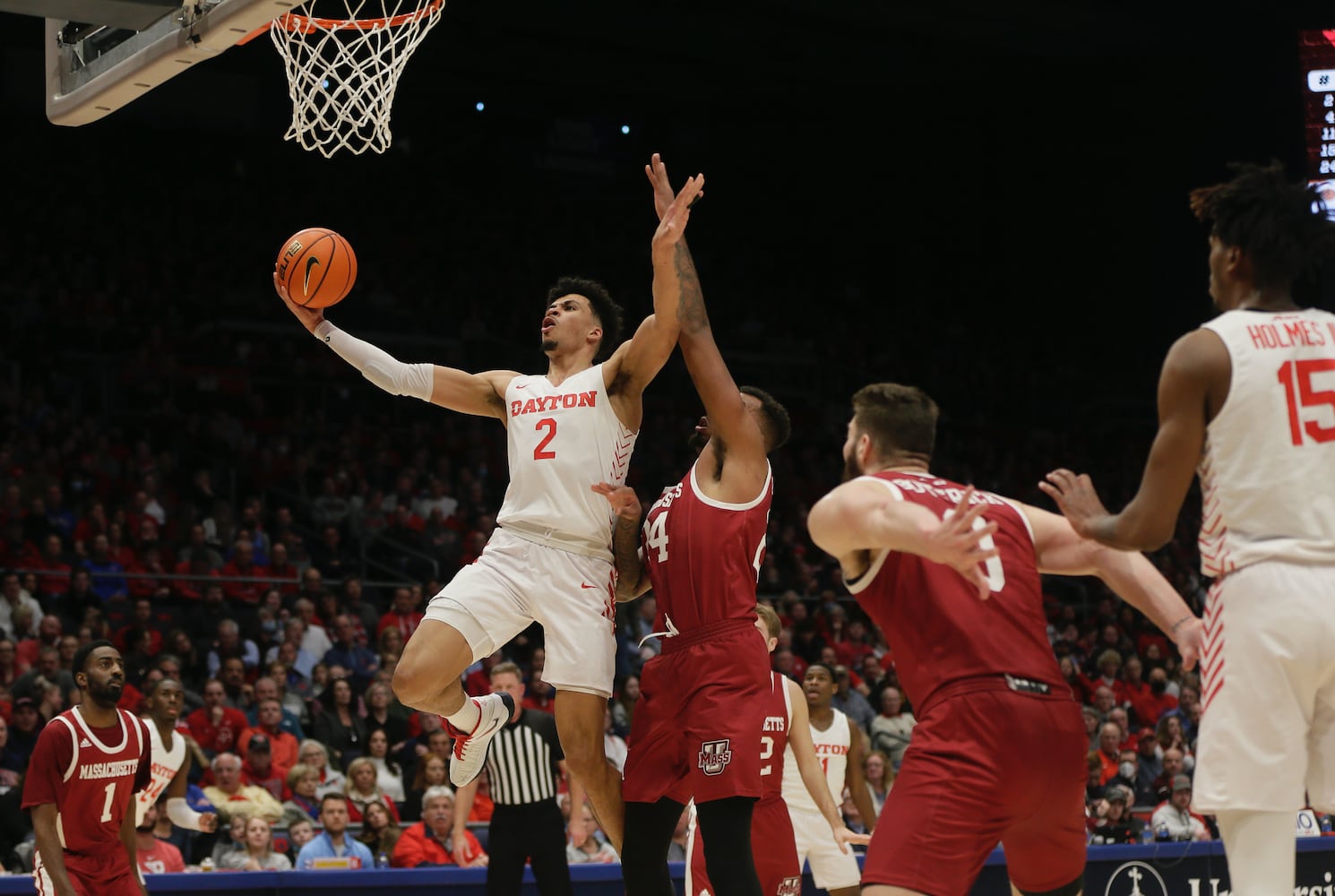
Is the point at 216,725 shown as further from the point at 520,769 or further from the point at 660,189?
the point at 660,189

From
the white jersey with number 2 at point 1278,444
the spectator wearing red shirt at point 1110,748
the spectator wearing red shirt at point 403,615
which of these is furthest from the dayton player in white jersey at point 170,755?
the spectator wearing red shirt at point 1110,748

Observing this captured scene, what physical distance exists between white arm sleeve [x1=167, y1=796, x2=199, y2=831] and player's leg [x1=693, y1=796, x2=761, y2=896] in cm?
440

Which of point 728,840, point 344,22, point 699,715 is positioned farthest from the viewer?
point 344,22

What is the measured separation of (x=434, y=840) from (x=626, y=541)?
4.89 meters

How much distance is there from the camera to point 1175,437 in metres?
3.70

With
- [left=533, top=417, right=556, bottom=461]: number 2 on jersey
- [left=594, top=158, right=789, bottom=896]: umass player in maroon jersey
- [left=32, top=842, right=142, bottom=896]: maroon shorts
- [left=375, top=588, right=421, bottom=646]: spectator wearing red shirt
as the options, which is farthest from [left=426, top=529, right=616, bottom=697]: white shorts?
[left=375, top=588, right=421, bottom=646]: spectator wearing red shirt

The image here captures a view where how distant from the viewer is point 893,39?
70.6ft

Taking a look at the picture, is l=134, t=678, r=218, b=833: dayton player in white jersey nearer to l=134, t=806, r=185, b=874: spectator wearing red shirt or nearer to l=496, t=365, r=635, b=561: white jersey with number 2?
l=134, t=806, r=185, b=874: spectator wearing red shirt

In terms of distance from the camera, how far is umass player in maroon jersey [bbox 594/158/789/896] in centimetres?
559

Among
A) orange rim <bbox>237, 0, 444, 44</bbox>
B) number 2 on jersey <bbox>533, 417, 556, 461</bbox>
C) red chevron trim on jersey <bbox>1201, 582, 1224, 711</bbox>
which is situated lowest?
red chevron trim on jersey <bbox>1201, 582, 1224, 711</bbox>

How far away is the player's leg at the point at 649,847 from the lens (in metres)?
5.68

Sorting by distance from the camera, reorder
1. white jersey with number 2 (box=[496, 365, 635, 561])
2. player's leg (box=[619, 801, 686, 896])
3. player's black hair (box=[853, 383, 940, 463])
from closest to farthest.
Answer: player's black hair (box=[853, 383, 940, 463]) < player's leg (box=[619, 801, 686, 896]) < white jersey with number 2 (box=[496, 365, 635, 561])

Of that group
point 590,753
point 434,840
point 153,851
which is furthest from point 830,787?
point 590,753

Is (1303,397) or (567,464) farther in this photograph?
(567,464)
